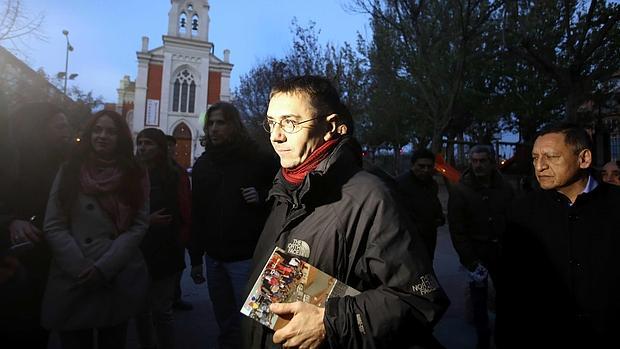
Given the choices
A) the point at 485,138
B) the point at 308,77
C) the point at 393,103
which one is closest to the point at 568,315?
the point at 308,77

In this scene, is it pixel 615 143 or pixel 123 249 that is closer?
pixel 123 249

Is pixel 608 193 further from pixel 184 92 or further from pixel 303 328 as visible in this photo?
pixel 184 92

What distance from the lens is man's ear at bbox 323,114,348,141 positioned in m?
1.56

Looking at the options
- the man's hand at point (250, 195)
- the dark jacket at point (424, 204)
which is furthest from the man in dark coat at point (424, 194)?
the man's hand at point (250, 195)

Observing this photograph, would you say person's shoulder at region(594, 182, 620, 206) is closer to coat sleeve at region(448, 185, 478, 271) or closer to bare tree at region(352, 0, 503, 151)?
coat sleeve at region(448, 185, 478, 271)

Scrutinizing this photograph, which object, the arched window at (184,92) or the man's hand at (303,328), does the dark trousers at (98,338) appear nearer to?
the man's hand at (303,328)

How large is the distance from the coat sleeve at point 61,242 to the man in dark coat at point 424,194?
306 cm

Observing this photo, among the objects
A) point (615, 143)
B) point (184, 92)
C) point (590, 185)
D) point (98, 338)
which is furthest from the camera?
point (184, 92)

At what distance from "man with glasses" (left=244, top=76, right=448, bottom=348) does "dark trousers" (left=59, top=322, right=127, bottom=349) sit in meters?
1.31

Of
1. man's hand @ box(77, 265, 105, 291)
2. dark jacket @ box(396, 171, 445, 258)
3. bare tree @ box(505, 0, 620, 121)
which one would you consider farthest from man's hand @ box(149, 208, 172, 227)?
bare tree @ box(505, 0, 620, 121)

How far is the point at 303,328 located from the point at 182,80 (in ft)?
136

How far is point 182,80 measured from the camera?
38.7 meters

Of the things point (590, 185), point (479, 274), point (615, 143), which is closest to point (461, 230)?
point (479, 274)

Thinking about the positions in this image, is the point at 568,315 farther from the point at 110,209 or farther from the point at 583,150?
the point at 110,209
